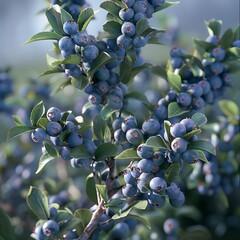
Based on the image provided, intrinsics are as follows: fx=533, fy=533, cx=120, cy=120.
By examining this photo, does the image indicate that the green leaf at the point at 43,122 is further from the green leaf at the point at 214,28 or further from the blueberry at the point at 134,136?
the green leaf at the point at 214,28

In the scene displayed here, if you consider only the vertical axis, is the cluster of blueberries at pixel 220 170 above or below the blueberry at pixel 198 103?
below

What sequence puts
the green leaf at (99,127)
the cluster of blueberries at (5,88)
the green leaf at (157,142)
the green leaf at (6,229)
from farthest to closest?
the cluster of blueberries at (5,88)
the green leaf at (6,229)
the green leaf at (99,127)
the green leaf at (157,142)

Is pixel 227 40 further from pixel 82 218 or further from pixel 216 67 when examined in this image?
pixel 82 218

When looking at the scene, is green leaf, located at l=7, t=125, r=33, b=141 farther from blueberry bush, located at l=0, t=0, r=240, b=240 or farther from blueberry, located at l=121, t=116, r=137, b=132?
blueberry, located at l=121, t=116, r=137, b=132

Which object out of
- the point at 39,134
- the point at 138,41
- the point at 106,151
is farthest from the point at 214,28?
the point at 39,134

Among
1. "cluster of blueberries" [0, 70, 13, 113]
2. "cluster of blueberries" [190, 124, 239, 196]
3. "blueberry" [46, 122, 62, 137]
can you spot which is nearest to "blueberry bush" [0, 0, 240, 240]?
"blueberry" [46, 122, 62, 137]

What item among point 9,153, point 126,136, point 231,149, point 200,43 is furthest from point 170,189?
point 9,153

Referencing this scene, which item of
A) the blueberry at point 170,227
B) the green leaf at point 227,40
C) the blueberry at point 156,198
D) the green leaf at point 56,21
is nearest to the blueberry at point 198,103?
the green leaf at point 227,40
